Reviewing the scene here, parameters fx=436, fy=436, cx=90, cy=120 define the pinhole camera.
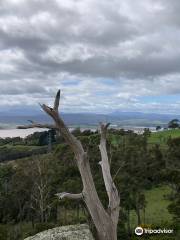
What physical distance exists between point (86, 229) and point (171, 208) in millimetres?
20180

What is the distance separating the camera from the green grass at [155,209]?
49.2 m

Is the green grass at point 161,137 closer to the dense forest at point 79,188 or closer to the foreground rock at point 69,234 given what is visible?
the dense forest at point 79,188

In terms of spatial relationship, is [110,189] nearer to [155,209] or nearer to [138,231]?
[138,231]

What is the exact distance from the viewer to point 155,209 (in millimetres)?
55594

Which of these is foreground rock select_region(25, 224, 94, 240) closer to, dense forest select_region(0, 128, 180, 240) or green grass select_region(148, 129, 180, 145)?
dense forest select_region(0, 128, 180, 240)

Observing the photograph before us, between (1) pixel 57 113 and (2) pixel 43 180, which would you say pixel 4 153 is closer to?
(2) pixel 43 180

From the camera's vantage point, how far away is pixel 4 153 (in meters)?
110

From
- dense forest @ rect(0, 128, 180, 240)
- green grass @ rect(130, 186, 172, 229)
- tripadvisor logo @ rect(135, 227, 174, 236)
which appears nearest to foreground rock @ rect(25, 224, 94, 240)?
tripadvisor logo @ rect(135, 227, 174, 236)

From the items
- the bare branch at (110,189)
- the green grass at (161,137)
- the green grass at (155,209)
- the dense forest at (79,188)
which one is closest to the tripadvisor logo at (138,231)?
the dense forest at (79,188)

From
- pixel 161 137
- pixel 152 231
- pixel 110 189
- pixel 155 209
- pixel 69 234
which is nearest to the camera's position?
pixel 110 189

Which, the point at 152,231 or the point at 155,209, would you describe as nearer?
the point at 152,231

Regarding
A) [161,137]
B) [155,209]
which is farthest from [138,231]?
[161,137]

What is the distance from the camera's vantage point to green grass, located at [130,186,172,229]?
49159mm

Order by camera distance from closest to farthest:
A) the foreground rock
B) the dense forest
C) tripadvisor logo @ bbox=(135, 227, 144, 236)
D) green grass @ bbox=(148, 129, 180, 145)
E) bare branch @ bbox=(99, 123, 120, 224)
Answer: bare branch @ bbox=(99, 123, 120, 224) < the foreground rock < tripadvisor logo @ bbox=(135, 227, 144, 236) < the dense forest < green grass @ bbox=(148, 129, 180, 145)
